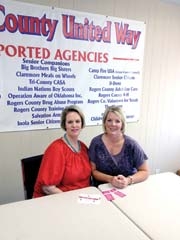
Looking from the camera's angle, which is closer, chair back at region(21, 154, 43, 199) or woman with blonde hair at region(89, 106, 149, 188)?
chair back at region(21, 154, 43, 199)

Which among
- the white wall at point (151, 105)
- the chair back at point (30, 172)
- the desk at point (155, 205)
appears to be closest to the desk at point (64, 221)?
the desk at point (155, 205)

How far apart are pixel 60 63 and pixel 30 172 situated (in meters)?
1.16

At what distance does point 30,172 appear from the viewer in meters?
1.71

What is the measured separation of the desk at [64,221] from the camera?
112cm

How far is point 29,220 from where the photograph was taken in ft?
4.02

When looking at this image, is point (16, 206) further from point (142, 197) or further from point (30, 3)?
point (30, 3)

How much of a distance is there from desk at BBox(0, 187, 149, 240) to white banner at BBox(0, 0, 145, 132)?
3.58 ft

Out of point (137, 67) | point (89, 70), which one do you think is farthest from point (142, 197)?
point (137, 67)

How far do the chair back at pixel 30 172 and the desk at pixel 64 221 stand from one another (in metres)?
0.30

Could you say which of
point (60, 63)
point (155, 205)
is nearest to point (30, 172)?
point (155, 205)

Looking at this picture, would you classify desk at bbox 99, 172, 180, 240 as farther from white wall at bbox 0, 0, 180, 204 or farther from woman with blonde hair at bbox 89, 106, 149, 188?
white wall at bbox 0, 0, 180, 204

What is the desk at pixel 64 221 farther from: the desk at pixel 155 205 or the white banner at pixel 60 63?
the white banner at pixel 60 63

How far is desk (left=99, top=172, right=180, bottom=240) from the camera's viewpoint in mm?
1188

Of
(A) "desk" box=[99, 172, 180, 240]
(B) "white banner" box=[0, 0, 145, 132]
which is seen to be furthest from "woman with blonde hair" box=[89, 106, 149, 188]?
(B) "white banner" box=[0, 0, 145, 132]
